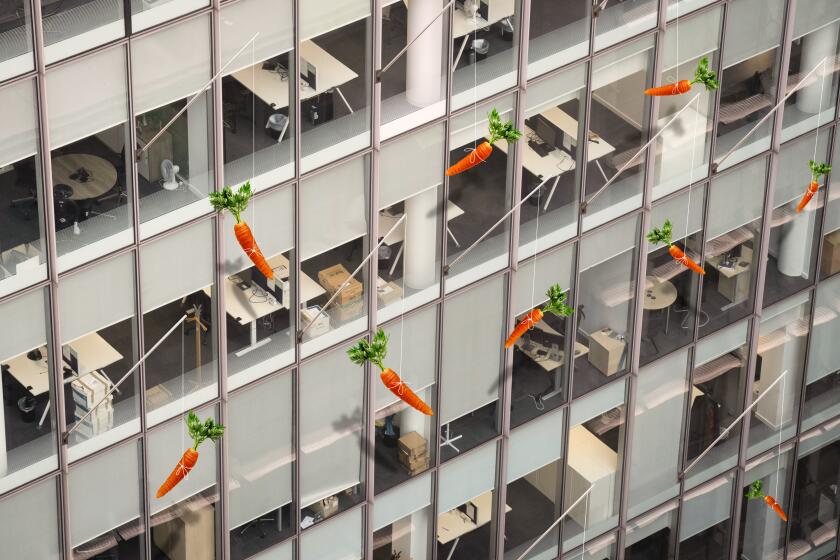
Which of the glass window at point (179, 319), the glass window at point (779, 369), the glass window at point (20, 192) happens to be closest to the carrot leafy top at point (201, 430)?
the glass window at point (179, 319)

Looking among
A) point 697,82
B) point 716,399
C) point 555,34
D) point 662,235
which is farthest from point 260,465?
point 716,399

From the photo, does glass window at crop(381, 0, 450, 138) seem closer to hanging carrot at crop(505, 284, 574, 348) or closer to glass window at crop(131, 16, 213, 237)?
glass window at crop(131, 16, 213, 237)

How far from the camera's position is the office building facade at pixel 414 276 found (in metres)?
29.3

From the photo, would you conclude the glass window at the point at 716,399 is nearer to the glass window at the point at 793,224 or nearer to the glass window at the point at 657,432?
the glass window at the point at 657,432

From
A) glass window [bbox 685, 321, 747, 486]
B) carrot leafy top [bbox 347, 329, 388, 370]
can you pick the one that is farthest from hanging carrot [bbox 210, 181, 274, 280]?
glass window [bbox 685, 321, 747, 486]

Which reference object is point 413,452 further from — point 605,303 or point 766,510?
point 766,510

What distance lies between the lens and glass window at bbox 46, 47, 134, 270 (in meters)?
28.1

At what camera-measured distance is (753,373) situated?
132 feet

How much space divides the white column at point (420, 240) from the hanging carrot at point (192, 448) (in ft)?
14.2

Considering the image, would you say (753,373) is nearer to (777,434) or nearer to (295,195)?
(777,434)

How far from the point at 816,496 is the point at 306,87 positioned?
17.4m

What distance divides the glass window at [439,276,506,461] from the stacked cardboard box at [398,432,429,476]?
45 centimetres

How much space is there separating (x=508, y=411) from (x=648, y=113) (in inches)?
225

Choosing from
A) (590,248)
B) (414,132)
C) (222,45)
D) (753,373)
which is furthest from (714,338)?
(222,45)
